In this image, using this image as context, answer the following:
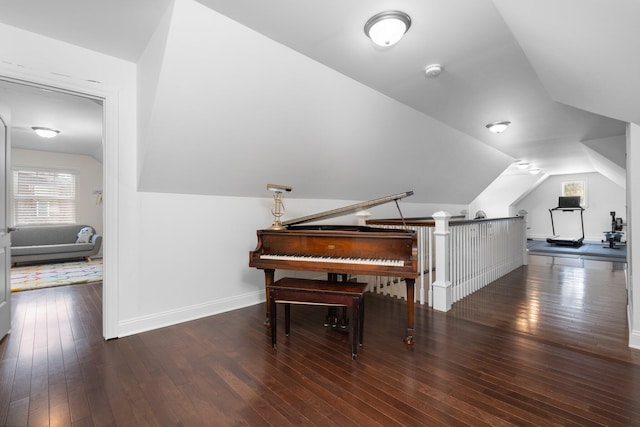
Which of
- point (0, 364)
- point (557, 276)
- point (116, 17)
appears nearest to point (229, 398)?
point (0, 364)

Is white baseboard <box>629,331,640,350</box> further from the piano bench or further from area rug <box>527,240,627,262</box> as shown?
area rug <box>527,240,627,262</box>

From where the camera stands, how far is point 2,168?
2.65m

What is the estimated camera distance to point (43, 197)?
668 centimetres

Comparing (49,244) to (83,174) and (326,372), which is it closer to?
(83,174)

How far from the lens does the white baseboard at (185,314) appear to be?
2.69 meters

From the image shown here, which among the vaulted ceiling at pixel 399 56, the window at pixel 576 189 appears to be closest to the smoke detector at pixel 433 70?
the vaulted ceiling at pixel 399 56

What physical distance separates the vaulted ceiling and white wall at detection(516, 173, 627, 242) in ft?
24.0

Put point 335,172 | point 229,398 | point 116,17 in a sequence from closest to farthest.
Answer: point 229,398
point 116,17
point 335,172

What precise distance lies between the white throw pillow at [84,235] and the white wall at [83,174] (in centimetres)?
67

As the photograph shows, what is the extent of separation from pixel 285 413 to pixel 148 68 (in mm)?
2763

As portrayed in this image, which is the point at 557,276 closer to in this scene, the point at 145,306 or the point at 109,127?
the point at 145,306

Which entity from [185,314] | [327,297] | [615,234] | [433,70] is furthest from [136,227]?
[615,234]

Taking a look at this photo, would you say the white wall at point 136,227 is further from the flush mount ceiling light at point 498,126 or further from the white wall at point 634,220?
the flush mount ceiling light at point 498,126

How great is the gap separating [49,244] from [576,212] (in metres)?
15.2
